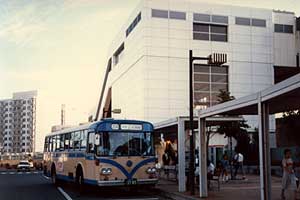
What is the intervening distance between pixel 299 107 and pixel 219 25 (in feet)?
139

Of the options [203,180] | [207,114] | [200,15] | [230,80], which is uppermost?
[200,15]

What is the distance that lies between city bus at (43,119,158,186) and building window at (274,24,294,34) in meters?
43.8

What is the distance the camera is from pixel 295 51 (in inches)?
2293

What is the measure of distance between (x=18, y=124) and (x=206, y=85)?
9194 centimetres

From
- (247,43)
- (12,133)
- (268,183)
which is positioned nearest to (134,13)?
(247,43)

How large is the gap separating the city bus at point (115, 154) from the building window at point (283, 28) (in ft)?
144

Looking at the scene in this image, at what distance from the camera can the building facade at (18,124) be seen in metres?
134

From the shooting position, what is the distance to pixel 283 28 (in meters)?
58.7

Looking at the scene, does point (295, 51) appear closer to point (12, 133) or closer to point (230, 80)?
point (230, 80)

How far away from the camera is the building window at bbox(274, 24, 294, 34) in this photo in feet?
192

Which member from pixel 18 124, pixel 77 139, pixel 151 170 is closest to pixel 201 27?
pixel 77 139

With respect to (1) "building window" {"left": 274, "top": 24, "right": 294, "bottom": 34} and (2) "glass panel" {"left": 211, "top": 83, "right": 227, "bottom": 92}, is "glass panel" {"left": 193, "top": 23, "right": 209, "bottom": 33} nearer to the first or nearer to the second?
(2) "glass panel" {"left": 211, "top": 83, "right": 227, "bottom": 92}

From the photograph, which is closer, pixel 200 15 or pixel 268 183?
pixel 268 183

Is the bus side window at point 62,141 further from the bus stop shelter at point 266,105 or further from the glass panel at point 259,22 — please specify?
the glass panel at point 259,22
